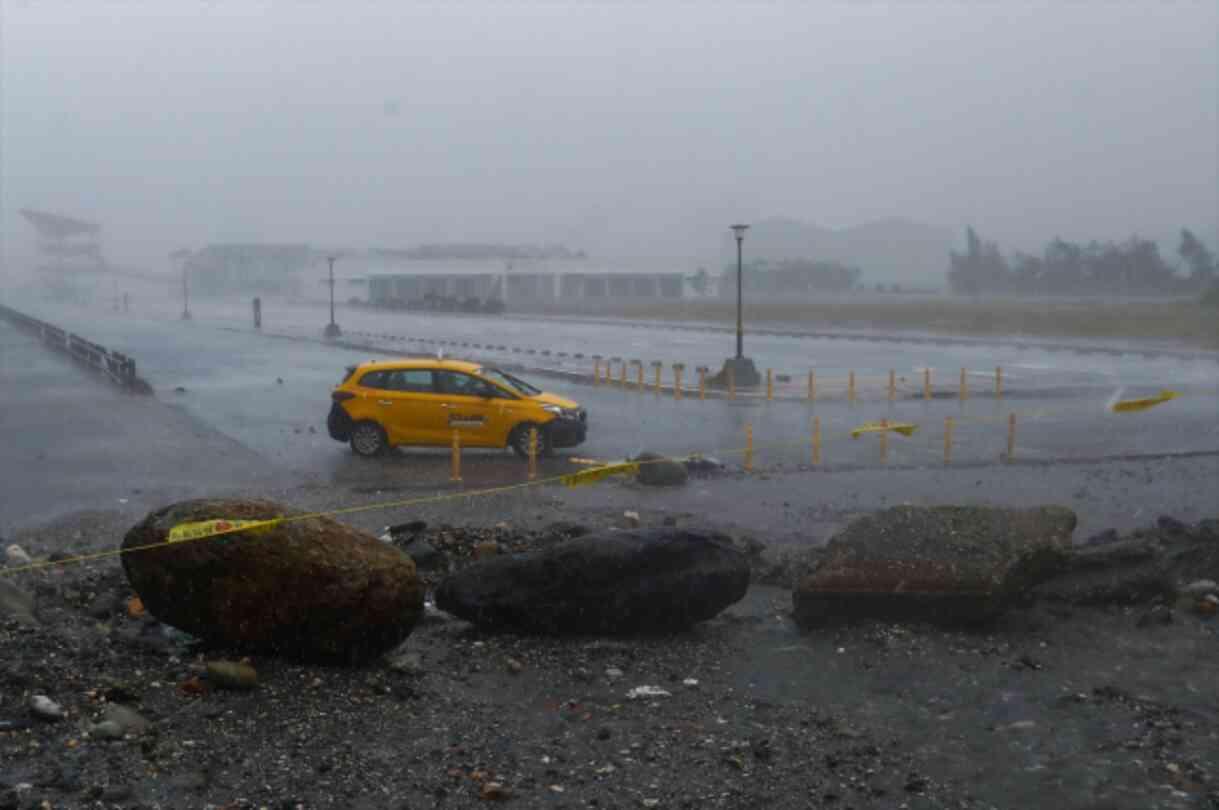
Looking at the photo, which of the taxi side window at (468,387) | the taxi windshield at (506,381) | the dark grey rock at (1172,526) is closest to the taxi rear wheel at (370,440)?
the taxi side window at (468,387)

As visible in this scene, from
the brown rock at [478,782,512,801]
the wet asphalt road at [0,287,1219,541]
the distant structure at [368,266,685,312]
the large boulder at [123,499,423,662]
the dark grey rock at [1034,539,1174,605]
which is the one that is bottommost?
the wet asphalt road at [0,287,1219,541]

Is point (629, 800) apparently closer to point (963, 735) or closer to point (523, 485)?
point (963, 735)

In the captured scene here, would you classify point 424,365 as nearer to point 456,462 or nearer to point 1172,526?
point 456,462

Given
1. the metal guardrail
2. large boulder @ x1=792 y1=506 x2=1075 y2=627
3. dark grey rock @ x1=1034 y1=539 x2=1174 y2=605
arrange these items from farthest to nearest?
the metal guardrail < dark grey rock @ x1=1034 y1=539 x2=1174 y2=605 < large boulder @ x1=792 y1=506 x2=1075 y2=627

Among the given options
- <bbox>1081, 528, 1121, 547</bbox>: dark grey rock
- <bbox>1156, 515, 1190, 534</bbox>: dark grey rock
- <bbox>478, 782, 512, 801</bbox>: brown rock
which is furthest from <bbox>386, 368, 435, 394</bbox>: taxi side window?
<bbox>478, 782, 512, 801</bbox>: brown rock

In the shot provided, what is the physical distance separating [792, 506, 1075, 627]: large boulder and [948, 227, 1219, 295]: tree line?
3584 inches

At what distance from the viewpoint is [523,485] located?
613 inches

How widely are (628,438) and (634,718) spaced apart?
49.3 feet

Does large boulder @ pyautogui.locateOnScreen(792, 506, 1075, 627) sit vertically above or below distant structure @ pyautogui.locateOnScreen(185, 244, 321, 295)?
below

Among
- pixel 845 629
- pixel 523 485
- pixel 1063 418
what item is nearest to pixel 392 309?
pixel 1063 418

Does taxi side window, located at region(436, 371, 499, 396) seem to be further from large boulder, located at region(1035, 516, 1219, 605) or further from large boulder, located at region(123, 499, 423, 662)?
large boulder, located at region(123, 499, 423, 662)

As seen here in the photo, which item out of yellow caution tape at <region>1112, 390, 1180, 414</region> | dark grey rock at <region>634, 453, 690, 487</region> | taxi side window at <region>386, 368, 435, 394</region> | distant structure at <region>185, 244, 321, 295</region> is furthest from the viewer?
distant structure at <region>185, 244, 321, 295</region>

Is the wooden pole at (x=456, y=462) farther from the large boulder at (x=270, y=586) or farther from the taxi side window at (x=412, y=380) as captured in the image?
the large boulder at (x=270, y=586)

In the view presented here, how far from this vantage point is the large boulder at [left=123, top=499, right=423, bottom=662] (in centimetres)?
781
